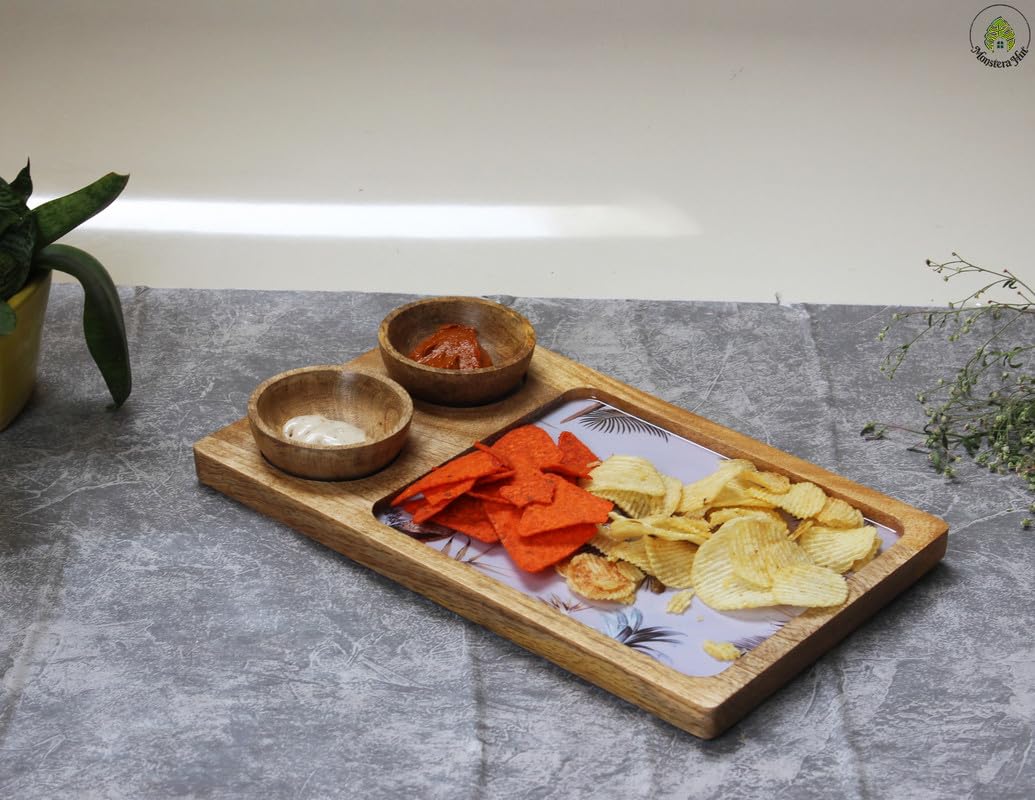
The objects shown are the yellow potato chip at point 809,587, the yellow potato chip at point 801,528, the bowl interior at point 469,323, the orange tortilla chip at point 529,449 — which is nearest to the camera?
the yellow potato chip at point 809,587

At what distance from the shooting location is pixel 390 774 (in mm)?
1494

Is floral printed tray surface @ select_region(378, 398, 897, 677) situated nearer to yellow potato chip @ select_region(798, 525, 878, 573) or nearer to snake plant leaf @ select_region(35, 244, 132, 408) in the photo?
yellow potato chip @ select_region(798, 525, 878, 573)

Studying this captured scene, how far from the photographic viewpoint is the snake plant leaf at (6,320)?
1.79 meters

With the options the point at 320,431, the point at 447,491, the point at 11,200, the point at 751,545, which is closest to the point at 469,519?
the point at 447,491

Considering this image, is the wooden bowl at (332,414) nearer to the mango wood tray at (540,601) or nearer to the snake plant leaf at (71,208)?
the mango wood tray at (540,601)

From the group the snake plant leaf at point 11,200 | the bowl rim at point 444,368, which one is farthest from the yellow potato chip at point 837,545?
the snake plant leaf at point 11,200

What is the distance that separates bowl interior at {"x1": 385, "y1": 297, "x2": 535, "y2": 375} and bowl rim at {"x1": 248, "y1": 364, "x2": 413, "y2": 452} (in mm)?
98

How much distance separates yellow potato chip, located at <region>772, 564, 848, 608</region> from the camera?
1.60 metres

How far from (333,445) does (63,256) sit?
0.49 meters

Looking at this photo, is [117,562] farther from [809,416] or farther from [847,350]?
[847,350]

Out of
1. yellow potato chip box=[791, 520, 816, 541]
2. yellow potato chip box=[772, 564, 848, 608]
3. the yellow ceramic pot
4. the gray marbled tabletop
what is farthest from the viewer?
the yellow ceramic pot

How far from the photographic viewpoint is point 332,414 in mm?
1962

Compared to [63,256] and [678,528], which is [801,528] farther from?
[63,256]

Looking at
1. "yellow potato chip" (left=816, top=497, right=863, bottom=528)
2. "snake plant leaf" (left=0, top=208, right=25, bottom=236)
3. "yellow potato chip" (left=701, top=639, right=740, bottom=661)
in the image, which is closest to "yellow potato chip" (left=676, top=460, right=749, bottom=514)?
"yellow potato chip" (left=816, top=497, right=863, bottom=528)
